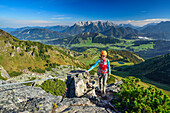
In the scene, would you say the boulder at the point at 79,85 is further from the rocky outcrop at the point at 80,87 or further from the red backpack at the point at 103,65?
the red backpack at the point at 103,65

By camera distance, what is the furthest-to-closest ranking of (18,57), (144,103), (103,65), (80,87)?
1. (18,57)
2. (80,87)
3. (103,65)
4. (144,103)

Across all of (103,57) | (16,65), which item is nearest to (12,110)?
(103,57)

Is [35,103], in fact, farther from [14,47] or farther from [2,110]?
[14,47]

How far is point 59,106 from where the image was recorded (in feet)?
35.1

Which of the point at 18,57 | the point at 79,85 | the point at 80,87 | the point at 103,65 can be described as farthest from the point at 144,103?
the point at 18,57

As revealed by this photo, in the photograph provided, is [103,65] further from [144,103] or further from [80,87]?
[80,87]

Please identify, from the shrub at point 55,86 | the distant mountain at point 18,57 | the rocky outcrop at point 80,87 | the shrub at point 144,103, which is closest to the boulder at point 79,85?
the rocky outcrop at point 80,87

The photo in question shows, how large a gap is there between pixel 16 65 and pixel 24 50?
119 ft

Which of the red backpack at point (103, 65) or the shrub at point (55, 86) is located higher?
the red backpack at point (103, 65)

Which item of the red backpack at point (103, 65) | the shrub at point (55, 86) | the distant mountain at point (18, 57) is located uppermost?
the red backpack at point (103, 65)

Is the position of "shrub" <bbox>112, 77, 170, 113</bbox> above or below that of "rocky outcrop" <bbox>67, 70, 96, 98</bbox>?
above

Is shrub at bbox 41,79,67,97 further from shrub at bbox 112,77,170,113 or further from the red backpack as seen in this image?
shrub at bbox 112,77,170,113

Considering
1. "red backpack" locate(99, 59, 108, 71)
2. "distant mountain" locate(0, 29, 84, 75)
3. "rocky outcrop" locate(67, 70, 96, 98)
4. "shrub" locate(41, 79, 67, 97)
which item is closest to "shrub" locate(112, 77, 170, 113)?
"red backpack" locate(99, 59, 108, 71)

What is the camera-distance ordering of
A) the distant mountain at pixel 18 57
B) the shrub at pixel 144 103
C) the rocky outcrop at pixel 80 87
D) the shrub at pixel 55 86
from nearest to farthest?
1. the shrub at pixel 144 103
2. the rocky outcrop at pixel 80 87
3. the shrub at pixel 55 86
4. the distant mountain at pixel 18 57
